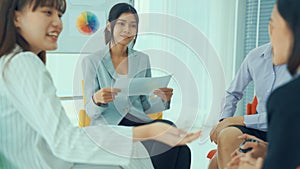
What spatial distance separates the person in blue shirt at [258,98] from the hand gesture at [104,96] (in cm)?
48

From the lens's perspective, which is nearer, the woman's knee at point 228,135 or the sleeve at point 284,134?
the sleeve at point 284,134

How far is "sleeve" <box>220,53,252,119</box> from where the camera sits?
5.97 ft

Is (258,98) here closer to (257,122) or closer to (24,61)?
(257,122)

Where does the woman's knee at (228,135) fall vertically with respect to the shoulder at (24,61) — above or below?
below

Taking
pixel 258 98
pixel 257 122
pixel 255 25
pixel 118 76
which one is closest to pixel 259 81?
pixel 258 98

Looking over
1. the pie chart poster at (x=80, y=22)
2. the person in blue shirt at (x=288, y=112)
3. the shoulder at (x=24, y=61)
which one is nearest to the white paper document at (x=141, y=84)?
the shoulder at (x=24, y=61)

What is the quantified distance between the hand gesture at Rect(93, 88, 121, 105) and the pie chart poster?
137 cm

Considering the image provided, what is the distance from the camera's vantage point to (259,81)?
171 centimetres

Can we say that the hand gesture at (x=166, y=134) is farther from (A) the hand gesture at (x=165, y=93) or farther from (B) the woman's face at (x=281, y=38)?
(A) the hand gesture at (x=165, y=93)

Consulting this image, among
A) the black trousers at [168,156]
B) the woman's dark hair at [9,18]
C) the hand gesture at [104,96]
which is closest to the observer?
the woman's dark hair at [9,18]

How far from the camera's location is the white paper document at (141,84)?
5.69 feet

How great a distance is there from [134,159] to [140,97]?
723mm

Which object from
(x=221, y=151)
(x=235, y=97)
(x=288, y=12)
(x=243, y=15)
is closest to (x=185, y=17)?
(x=243, y=15)

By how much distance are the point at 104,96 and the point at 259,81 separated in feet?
2.22
